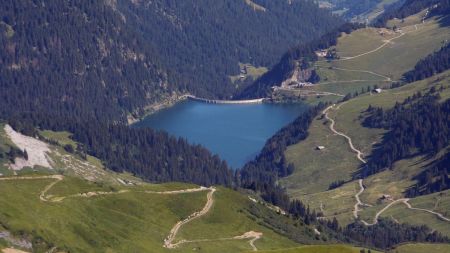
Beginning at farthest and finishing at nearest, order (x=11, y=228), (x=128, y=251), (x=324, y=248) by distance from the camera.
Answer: (x=128, y=251), (x=11, y=228), (x=324, y=248)

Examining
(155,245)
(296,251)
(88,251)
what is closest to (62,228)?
(88,251)

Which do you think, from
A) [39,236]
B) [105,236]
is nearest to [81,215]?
[105,236]

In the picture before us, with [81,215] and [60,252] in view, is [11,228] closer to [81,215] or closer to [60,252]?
[60,252]

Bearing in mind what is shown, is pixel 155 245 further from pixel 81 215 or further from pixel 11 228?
pixel 11 228

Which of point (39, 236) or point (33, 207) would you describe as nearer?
point (39, 236)

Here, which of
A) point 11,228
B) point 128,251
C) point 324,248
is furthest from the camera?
point 128,251

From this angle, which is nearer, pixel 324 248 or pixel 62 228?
pixel 324 248

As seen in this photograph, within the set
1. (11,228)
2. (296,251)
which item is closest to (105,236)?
(11,228)

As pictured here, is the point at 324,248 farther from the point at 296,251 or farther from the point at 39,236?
the point at 39,236
